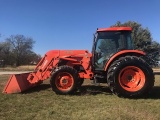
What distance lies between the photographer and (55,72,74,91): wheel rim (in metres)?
11.0

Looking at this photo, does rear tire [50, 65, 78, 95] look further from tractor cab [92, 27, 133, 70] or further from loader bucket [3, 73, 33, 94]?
loader bucket [3, 73, 33, 94]

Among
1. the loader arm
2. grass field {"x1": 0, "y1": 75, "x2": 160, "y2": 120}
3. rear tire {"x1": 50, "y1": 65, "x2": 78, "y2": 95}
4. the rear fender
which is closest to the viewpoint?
grass field {"x1": 0, "y1": 75, "x2": 160, "y2": 120}

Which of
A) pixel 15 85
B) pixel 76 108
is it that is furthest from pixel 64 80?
pixel 76 108

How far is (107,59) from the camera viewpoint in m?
11.0

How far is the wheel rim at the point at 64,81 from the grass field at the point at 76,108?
708 mm

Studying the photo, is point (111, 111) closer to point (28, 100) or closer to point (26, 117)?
point (26, 117)

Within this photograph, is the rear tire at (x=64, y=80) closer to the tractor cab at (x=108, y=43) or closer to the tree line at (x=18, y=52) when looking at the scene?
the tractor cab at (x=108, y=43)

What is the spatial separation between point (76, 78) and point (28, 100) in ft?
7.56

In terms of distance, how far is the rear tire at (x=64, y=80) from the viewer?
10920mm

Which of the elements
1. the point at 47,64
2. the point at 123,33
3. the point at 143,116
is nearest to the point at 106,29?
the point at 123,33

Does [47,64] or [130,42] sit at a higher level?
[130,42]

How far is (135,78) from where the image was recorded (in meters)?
10.3

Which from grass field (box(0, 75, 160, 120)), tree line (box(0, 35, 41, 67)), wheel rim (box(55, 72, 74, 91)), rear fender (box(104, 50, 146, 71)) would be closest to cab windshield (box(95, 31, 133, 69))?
rear fender (box(104, 50, 146, 71))

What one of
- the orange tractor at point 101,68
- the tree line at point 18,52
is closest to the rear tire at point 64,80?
the orange tractor at point 101,68
